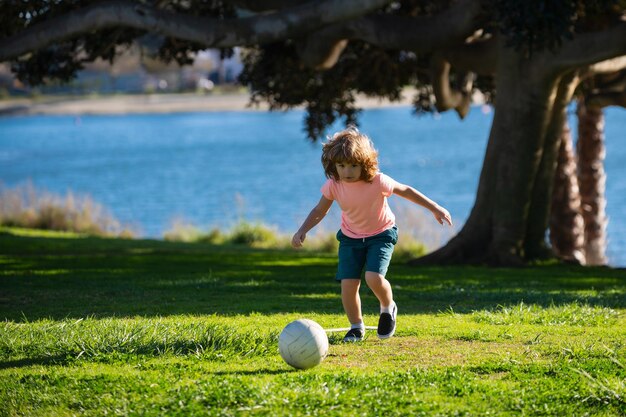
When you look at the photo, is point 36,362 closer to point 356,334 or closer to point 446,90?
point 356,334

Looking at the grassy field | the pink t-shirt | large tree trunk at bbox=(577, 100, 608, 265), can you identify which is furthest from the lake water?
the pink t-shirt

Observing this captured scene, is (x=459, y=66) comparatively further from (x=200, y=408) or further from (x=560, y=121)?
(x=200, y=408)

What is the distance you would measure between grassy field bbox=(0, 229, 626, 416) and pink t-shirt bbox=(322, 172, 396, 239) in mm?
872

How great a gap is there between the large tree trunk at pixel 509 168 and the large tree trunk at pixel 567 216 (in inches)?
225

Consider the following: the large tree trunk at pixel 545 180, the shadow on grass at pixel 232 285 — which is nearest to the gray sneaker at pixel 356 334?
the shadow on grass at pixel 232 285

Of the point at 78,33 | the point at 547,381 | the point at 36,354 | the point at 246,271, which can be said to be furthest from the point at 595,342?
the point at 78,33

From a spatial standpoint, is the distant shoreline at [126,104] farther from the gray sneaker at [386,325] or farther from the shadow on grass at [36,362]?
the shadow on grass at [36,362]

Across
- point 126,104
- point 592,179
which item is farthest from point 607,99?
point 126,104

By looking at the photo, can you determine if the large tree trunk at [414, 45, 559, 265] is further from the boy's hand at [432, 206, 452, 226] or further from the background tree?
the boy's hand at [432, 206, 452, 226]

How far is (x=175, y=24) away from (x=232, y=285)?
12.1 ft

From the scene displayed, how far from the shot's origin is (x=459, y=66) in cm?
1600

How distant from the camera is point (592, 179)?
22.9 m

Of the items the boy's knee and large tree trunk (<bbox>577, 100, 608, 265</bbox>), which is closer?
the boy's knee

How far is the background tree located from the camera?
1340cm
